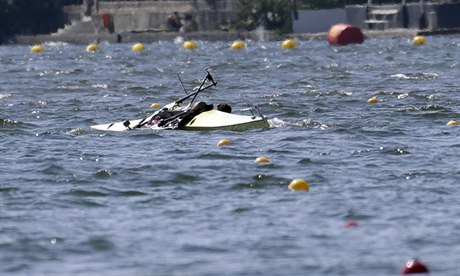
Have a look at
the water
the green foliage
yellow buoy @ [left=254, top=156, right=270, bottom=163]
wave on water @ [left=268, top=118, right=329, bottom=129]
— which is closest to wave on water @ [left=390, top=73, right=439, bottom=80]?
the water

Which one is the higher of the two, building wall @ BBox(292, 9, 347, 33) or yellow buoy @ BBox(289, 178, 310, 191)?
yellow buoy @ BBox(289, 178, 310, 191)

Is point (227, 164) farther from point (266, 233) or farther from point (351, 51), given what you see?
point (351, 51)

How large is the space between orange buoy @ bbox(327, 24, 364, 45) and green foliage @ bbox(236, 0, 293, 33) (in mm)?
16435

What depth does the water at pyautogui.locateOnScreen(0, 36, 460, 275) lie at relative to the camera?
63.4ft

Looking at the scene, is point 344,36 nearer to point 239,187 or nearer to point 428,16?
point 428,16

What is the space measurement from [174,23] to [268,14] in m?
7.52

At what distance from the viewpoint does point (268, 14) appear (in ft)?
345

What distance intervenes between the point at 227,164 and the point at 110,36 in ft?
267

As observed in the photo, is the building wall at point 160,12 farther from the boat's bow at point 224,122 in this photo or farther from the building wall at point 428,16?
the boat's bow at point 224,122

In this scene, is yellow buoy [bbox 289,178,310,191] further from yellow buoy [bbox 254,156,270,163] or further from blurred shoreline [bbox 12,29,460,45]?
blurred shoreline [bbox 12,29,460,45]

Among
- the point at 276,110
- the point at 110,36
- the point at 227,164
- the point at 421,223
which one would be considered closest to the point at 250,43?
the point at 110,36

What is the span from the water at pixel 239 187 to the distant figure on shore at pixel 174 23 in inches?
2382

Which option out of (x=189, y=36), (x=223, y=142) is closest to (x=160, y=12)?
(x=189, y=36)

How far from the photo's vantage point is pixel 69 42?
110438 mm
